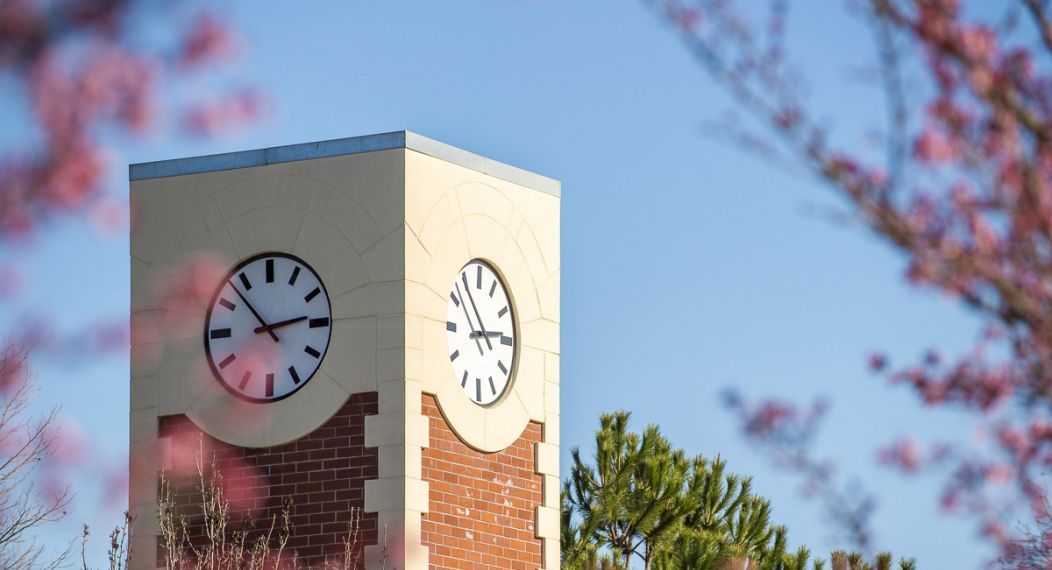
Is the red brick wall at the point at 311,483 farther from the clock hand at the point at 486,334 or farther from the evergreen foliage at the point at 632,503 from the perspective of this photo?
the evergreen foliage at the point at 632,503

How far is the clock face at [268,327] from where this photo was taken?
46.8ft

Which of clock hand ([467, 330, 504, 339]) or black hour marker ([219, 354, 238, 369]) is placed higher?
clock hand ([467, 330, 504, 339])

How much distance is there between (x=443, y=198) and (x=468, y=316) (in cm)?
97

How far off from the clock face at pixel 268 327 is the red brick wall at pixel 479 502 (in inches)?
40.8

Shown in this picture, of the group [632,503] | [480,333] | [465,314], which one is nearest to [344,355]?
[465,314]

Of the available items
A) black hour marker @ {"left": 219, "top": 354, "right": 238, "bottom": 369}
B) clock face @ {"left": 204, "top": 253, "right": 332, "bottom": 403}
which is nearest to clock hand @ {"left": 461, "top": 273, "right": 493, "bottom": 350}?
clock face @ {"left": 204, "top": 253, "right": 332, "bottom": 403}

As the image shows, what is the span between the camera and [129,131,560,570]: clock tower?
13930 millimetres

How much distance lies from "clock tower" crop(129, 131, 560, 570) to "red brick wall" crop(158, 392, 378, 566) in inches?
0.5

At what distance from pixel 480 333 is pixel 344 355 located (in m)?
1.27

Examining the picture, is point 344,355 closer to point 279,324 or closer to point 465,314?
point 279,324

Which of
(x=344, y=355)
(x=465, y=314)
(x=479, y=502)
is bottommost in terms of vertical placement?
(x=479, y=502)

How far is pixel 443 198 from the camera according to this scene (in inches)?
573

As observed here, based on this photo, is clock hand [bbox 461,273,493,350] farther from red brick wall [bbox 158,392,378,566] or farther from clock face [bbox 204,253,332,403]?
red brick wall [bbox 158,392,378,566]

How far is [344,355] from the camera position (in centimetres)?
1410
